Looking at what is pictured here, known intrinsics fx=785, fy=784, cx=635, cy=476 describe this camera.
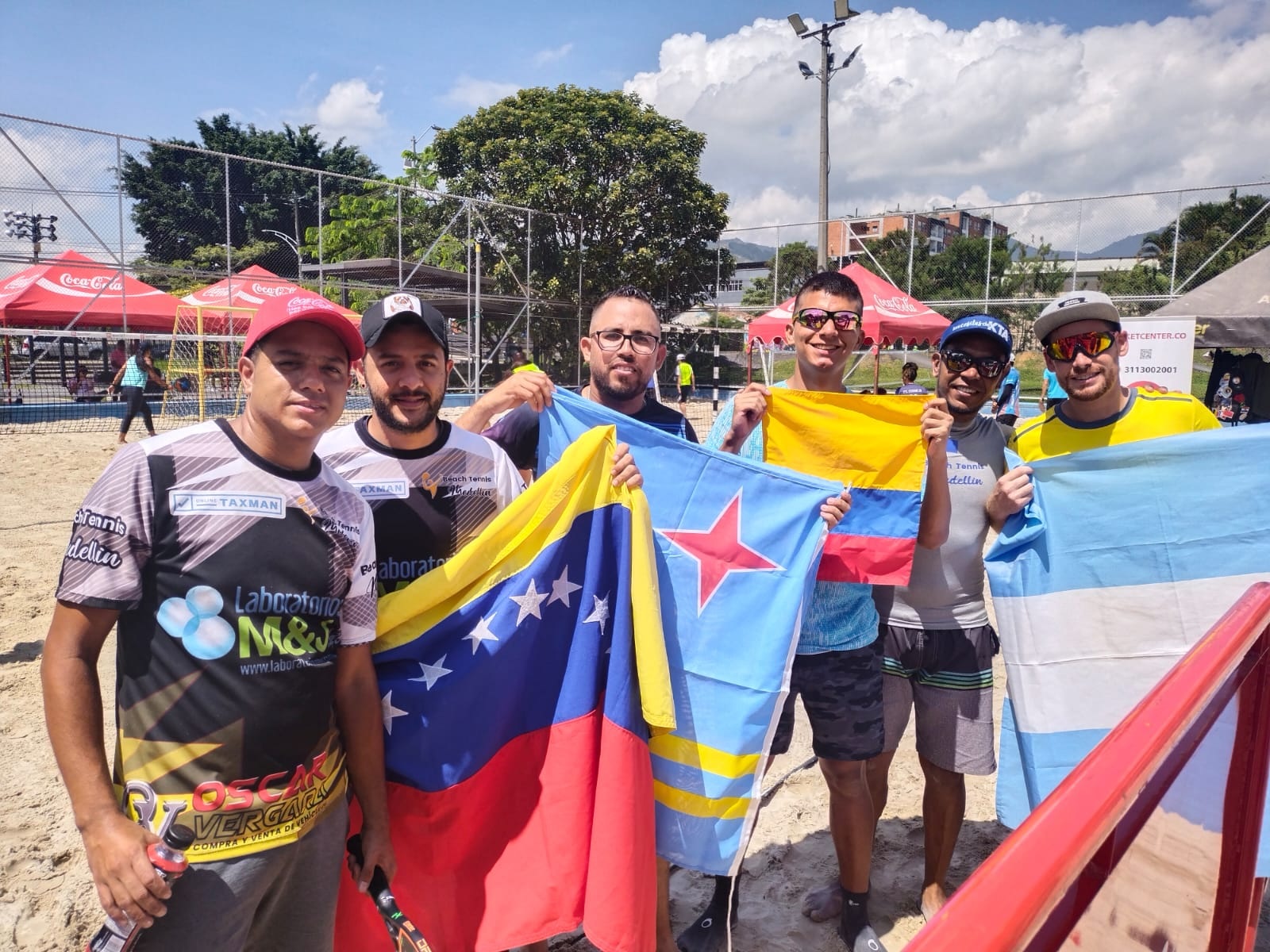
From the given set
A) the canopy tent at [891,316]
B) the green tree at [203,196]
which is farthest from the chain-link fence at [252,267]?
the canopy tent at [891,316]

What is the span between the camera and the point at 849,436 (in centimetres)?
294

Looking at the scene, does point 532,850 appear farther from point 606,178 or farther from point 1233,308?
point 606,178

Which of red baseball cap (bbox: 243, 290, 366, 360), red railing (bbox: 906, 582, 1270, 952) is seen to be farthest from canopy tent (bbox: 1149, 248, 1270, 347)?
red baseball cap (bbox: 243, 290, 366, 360)

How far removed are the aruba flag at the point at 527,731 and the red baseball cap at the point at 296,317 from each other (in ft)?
2.31

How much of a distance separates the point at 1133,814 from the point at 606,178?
27245 mm

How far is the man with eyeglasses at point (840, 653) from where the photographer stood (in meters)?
2.85

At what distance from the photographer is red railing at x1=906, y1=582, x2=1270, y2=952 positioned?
82cm

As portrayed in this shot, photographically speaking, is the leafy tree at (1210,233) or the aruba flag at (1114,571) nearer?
the aruba flag at (1114,571)

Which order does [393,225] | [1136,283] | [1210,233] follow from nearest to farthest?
[1210,233] < [1136,283] < [393,225]

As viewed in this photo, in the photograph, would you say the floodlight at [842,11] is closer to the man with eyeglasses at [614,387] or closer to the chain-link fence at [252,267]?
the chain-link fence at [252,267]

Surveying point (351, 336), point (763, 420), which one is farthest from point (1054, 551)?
point (351, 336)

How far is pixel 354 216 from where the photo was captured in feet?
101

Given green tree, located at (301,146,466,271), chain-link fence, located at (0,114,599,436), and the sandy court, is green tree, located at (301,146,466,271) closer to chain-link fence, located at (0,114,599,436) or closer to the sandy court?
chain-link fence, located at (0,114,599,436)

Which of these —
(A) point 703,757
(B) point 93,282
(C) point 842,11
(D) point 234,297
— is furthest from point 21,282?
(A) point 703,757
